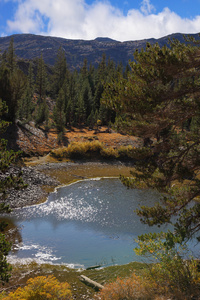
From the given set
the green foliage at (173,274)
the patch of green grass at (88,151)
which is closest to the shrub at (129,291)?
the green foliage at (173,274)

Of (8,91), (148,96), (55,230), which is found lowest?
(55,230)

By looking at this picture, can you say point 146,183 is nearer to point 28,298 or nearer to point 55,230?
point 28,298

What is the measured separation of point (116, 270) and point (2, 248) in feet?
20.1

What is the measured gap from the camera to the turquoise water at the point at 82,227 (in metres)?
12.4

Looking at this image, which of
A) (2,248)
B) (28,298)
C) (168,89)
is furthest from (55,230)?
(168,89)

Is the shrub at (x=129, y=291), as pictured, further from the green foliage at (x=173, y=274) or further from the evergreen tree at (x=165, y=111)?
the evergreen tree at (x=165, y=111)

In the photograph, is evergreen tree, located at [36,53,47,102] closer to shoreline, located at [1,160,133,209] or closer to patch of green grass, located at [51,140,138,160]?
patch of green grass, located at [51,140,138,160]

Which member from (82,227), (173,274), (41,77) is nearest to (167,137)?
(173,274)

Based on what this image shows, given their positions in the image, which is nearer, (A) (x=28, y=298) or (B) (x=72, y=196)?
(A) (x=28, y=298)

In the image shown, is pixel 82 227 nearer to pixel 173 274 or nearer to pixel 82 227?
pixel 82 227

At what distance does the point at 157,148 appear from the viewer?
358 inches

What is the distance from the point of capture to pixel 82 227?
53.0ft

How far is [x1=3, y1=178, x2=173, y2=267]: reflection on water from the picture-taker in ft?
40.8

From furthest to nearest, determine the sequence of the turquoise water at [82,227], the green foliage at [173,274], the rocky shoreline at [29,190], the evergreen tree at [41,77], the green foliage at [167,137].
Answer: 1. the evergreen tree at [41,77]
2. the rocky shoreline at [29,190]
3. the turquoise water at [82,227]
4. the green foliage at [167,137]
5. the green foliage at [173,274]
